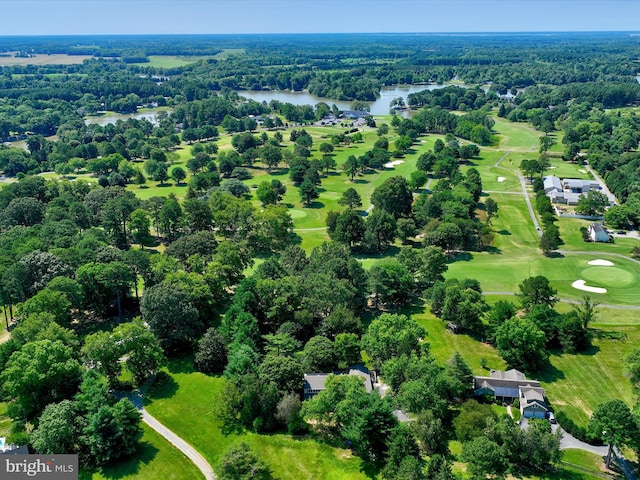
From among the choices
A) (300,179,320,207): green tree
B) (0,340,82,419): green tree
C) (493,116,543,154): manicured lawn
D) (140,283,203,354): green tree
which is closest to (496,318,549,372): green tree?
(140,283,203,354): green tree

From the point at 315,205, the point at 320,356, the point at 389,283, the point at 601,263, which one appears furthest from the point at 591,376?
the point at 315,205

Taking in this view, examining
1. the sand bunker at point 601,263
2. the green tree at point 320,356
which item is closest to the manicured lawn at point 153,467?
the green tree at point 320,356

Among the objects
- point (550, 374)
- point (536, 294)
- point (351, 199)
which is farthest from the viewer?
point (351, 199)

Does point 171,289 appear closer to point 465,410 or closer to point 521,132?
point 465,410

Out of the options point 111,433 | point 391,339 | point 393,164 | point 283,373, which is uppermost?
point 393,164

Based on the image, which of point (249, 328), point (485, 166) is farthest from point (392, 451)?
point (485, 166)

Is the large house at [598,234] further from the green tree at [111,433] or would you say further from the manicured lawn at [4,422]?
the manicured lawn at [4,422]

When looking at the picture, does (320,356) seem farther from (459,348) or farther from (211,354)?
(459,348)
